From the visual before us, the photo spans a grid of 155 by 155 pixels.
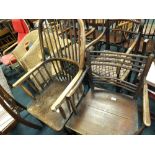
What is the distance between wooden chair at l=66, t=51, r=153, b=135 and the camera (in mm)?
1146

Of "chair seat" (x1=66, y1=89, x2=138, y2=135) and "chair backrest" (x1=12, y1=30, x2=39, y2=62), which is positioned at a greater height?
"chair backrest" (x1=12, y1=30, x2=39, y2=62)

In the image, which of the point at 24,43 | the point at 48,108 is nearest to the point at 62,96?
the point at 48,108

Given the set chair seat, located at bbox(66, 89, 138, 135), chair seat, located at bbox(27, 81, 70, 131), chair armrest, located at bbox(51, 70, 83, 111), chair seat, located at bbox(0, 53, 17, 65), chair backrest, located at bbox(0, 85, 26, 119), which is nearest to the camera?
chair armrest, located at bbox(51, 70, 83, 111)

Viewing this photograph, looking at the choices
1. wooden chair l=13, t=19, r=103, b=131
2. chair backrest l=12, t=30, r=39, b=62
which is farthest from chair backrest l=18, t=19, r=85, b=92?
chair backrest l=12, t=30, r=39, b=62

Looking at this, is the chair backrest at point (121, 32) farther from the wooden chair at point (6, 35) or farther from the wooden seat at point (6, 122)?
the wooden chair at point (6, 35)

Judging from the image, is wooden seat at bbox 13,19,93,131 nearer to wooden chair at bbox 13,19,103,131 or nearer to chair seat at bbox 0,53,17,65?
wooden chair at bbox 13,19,103,131

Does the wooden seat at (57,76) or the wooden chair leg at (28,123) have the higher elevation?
the wooden seat at (57,76)

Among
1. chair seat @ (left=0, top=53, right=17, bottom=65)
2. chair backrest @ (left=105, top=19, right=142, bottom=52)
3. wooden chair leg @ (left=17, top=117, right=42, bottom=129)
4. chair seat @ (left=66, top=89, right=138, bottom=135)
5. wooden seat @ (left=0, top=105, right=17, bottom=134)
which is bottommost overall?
wooden chair leg @ (left=17, top=117, right=42, bottom=129)

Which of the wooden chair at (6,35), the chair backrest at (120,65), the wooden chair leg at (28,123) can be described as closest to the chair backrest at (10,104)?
the wooden chair leg at (28,123)

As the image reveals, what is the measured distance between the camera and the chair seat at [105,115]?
116cm

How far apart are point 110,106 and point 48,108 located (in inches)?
21.7

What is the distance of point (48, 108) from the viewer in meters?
1.40

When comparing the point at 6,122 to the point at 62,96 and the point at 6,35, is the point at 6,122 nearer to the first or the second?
the point at 62,96
